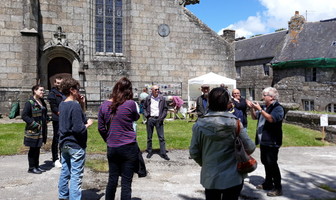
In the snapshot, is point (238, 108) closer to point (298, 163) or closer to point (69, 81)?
point (298, 163)

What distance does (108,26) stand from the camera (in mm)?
16922

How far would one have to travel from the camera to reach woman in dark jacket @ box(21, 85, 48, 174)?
5.84 metres

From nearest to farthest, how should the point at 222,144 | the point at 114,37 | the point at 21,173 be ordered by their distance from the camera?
1. the point at 222,144
2. the point at 21,173
3. the point at 114,37

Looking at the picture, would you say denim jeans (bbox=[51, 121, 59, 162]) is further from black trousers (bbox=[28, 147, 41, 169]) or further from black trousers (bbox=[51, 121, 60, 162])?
black trousers (bbox=[28, 147, 41, 169])

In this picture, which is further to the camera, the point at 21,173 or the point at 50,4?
the point at 50,4

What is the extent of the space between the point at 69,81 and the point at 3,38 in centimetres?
1220

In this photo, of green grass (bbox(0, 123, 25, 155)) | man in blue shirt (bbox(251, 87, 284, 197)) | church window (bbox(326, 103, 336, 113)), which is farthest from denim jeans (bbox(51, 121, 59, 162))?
church window (bbox(326, 103, 336, 113))

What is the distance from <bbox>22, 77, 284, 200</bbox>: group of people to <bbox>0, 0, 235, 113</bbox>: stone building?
376 inches

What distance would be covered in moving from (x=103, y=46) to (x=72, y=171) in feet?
44.4

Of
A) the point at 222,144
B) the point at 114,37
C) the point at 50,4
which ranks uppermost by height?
the point at 50,4

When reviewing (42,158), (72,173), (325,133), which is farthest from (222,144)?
(325,133)

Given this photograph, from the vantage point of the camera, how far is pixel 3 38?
14.2m

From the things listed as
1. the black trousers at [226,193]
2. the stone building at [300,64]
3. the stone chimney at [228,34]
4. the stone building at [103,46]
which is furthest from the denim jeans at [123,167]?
the stone building at [300,64]

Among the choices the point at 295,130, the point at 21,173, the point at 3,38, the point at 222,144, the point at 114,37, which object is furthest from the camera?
the point at 114,37
